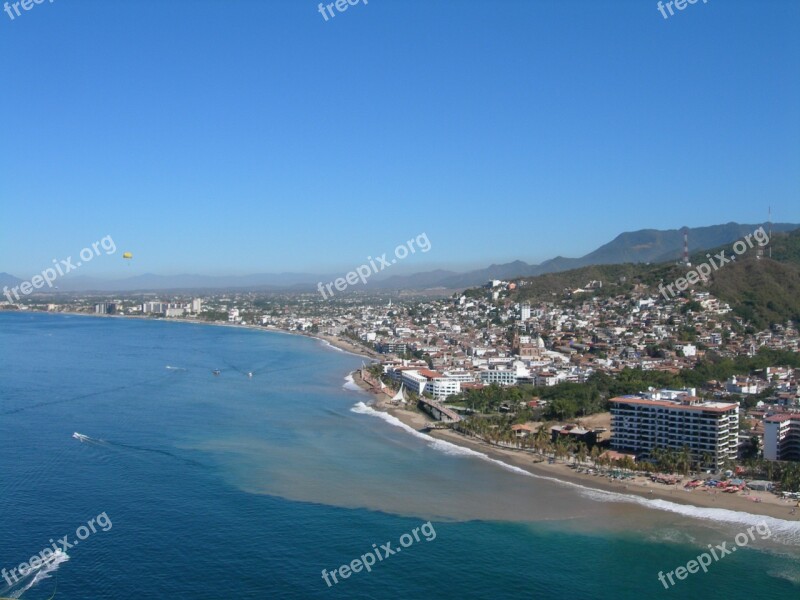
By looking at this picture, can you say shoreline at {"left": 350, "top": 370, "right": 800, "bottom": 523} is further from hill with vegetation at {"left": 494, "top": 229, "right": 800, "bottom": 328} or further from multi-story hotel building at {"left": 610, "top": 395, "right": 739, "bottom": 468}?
hill with vegetation at {"left": 494, "top": 229, "right": 800, "bottom": 328}

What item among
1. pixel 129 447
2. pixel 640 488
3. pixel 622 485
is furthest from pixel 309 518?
pixel 640 488

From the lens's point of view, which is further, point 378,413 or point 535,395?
point 535,395

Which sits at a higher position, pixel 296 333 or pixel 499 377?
pixel 296 333

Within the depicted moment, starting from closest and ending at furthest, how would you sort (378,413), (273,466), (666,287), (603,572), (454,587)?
(454,587)
(603,572)
(273,466)
(378,413)
(666,287)

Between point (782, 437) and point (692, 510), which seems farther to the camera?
point (782, 437)

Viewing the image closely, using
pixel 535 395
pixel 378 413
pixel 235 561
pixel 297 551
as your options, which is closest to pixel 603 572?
pixel 297 551

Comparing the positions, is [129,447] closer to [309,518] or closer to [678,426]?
[309,518]

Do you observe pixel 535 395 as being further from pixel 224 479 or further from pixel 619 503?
pixel 224 479
